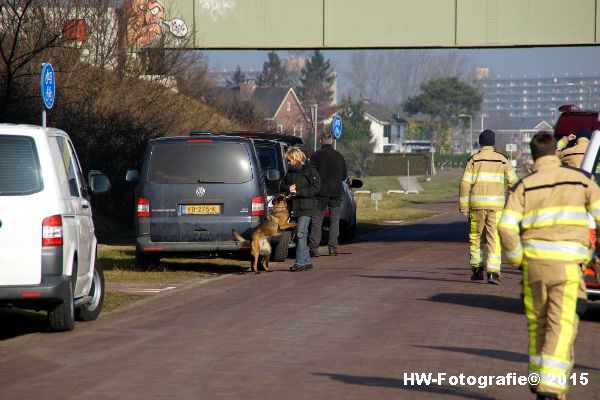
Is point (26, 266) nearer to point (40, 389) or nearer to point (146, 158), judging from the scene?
point (40, 389)

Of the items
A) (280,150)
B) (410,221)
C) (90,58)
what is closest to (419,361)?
(280,150)

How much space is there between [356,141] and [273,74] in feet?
254

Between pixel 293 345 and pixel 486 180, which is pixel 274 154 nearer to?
pixel 486 180

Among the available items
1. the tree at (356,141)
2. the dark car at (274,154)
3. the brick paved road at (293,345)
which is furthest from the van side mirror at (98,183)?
the tree at (356,141)

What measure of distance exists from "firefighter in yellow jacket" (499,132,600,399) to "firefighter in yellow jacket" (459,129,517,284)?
Result: 8170 millimetres

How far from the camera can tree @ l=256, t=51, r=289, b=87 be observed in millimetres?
186875

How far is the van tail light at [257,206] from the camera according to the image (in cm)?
1853

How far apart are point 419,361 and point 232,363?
4.77 ft


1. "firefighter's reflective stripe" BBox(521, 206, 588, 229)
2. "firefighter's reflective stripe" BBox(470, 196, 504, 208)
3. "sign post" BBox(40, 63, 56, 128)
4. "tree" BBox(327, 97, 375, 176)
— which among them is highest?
"sign post" BBox(40, 63, 56, 128)

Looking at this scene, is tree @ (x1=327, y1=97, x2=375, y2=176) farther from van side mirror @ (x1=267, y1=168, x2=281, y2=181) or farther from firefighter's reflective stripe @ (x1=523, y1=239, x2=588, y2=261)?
firefighter's reflective stripe @ (x1=523, y1=239, x2=588, y2=261)

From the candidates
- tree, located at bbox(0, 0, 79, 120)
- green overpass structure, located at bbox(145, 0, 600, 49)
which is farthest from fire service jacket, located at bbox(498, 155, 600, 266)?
green overpass structure, located at bbox(145, 0, 600, 49)

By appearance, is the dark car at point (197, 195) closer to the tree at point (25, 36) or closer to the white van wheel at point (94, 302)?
the white van wheel at point (94, 302)

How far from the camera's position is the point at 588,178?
8602 millimetres

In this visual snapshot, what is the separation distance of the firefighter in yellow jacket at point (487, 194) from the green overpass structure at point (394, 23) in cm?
1056
